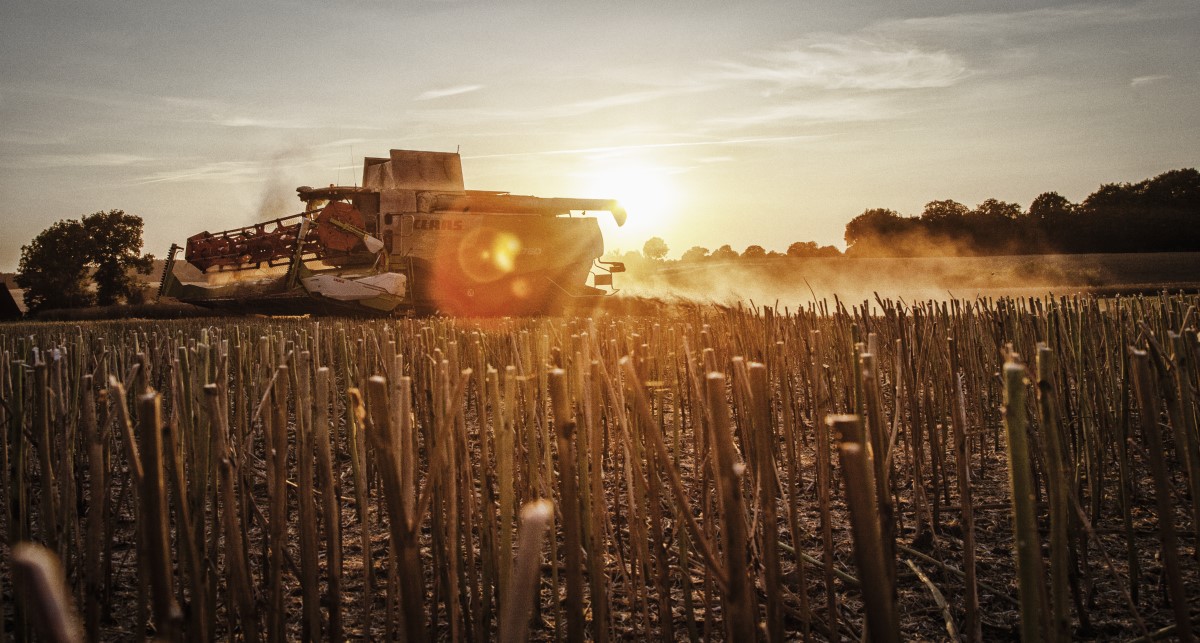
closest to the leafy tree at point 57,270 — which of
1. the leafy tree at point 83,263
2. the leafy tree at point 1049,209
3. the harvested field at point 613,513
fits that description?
the leafy tree at point 83,263

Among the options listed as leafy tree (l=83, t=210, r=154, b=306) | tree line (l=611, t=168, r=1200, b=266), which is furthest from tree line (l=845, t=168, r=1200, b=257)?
leafy tree (l=83, t=210, r=154, b=306)

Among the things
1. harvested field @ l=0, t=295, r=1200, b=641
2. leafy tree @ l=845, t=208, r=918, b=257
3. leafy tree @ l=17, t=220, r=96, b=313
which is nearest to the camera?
harvested field @ l=0, t=295, r=1200, b=641

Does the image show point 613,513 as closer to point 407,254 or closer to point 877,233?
point 407,254

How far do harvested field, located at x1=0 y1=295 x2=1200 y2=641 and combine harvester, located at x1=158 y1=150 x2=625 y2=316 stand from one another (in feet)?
26.5

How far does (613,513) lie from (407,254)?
9894 mm

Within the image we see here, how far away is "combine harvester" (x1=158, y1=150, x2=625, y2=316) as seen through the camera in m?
11.3

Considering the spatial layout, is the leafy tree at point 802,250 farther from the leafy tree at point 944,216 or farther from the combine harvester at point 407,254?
the combine harvester at point 407,254

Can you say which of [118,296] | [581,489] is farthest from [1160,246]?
[118,296]

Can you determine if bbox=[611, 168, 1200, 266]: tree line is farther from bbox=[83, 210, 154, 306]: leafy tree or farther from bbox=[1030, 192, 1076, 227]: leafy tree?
bbox=[83, 210, 154, 306]: leafy tree

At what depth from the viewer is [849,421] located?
0.86 metres

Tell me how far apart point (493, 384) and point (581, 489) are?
0.98 ft

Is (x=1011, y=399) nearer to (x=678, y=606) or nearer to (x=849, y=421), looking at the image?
(x=849, y=421)

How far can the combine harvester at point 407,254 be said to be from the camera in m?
11.3

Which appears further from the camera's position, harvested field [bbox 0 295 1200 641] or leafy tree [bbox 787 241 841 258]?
leafy tree [bbox 787 241 841 258]
